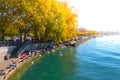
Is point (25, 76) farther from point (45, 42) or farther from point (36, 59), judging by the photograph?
point (45, 42)

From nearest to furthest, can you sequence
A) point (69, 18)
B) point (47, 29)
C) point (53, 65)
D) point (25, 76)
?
1. point (25, 76)
2. point (53, 65)
3. point (47, 29)
4. point (69, 18)

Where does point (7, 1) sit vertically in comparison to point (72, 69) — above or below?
above

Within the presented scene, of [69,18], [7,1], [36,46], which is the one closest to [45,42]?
[36,46]

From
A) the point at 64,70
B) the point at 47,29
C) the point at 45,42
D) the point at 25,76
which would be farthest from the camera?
the point at 45,42

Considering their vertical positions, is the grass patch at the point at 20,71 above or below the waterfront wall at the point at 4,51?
below

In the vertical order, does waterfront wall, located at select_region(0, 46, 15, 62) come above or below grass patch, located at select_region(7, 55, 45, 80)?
above

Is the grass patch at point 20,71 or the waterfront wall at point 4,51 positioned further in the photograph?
the waterfront wall at point 4,51

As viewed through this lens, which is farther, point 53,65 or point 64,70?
point 53,65

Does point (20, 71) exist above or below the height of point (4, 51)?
below

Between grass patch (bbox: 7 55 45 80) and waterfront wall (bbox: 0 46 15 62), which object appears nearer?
grass patch (bbox: 7 55 45 80)

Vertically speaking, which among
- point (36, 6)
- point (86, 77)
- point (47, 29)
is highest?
point (36, 6)

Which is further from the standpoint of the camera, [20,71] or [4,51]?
[4,51]

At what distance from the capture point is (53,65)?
5947 centimetres

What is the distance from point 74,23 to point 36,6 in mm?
42720
